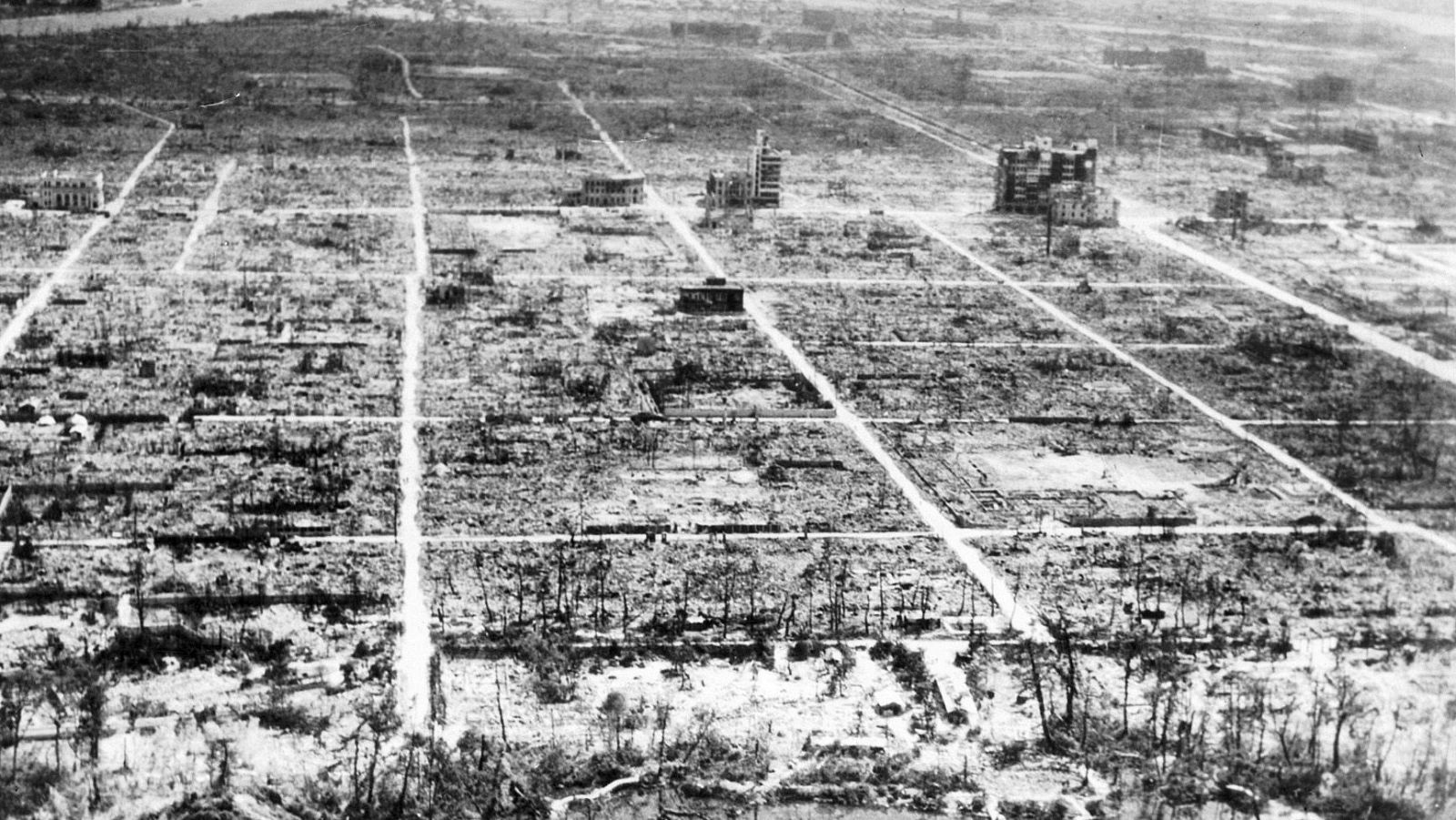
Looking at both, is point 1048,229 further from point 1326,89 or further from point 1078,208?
point 1326,89

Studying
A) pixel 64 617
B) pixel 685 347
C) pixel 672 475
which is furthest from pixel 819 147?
pixel 64 617

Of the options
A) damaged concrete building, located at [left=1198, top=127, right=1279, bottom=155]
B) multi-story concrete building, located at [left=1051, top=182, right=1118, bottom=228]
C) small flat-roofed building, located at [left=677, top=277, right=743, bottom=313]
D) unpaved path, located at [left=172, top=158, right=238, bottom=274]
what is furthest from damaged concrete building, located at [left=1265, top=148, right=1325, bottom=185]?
unpaved path, located at [left=172, top=158, right=238, bottom=274]

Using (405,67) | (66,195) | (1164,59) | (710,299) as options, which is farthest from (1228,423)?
(405,67)

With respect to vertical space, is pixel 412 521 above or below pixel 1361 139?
below

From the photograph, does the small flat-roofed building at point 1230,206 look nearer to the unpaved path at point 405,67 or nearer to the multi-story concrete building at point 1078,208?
the multi-story concrete building at point 1078,208

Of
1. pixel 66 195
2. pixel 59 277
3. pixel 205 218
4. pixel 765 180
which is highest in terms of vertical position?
pixel 765 180
